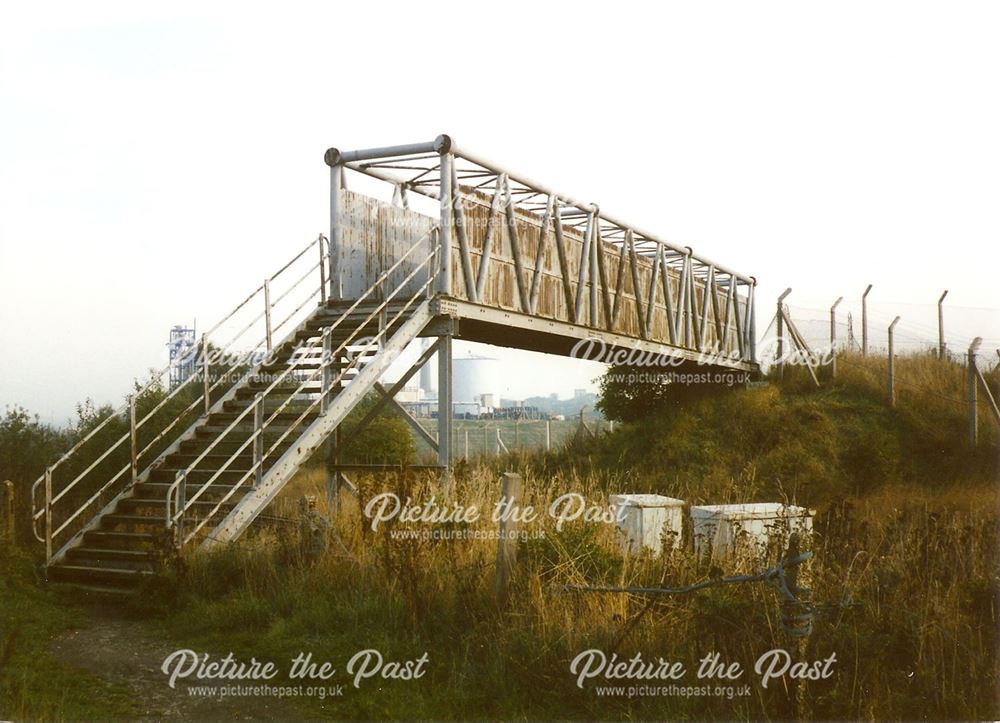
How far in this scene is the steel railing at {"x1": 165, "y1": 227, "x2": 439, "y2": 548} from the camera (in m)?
11.6

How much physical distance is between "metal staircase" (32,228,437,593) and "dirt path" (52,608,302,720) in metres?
1.20

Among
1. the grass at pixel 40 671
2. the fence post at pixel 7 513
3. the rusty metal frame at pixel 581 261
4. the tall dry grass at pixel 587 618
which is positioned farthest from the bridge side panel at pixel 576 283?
the grass at pixel 40 671

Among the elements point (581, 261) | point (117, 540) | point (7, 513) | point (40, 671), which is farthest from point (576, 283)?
point (40, 671)

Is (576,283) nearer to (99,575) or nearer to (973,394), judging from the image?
(973,394)

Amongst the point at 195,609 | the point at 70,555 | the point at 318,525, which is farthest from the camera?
the point at 70,555

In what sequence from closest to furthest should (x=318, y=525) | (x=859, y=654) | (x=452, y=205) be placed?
(x=859, y=654) → (x=318, y=525) → (x=452, y=205)

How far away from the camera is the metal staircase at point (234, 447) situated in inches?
465

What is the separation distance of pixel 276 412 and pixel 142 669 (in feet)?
15.6

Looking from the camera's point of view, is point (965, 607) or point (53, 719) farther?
point (965, 607)

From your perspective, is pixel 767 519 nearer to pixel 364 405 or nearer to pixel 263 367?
pixel 263 367

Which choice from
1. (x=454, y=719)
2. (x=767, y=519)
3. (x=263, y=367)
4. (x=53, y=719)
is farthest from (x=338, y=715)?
(x=263, y=367)

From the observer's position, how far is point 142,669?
8.62 meters

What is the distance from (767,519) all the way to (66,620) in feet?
25.1

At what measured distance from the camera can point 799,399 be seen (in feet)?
86.3
